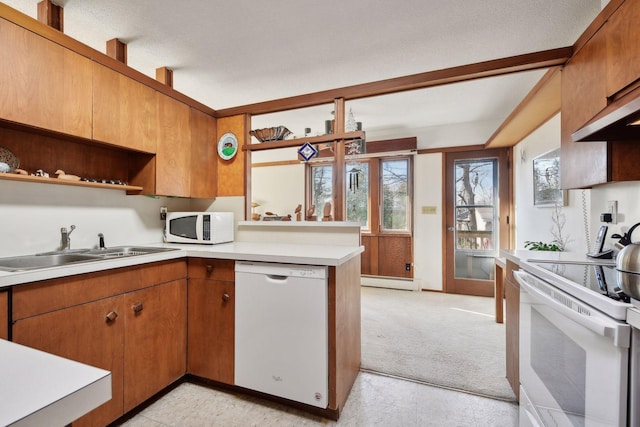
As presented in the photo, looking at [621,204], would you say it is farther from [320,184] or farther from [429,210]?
[320,184]

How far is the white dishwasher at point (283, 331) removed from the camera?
157 cm

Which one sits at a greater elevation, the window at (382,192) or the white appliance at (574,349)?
the window at (382,192)

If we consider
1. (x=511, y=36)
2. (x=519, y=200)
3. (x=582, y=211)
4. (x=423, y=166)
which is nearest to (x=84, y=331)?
Result: (x=511, y=36)

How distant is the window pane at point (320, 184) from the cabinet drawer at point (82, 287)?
3.30m

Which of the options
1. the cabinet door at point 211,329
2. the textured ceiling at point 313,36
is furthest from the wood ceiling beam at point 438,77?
the cabinet door at point 211,329

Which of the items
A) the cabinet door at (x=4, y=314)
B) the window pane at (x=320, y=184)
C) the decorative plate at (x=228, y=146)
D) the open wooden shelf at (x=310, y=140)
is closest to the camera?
the cabinet door at (x=4, y=314)

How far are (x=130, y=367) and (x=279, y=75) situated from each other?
8.22 feet

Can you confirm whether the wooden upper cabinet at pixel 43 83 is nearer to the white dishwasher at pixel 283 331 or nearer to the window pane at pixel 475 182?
the white dishwasher at pixel 283 331

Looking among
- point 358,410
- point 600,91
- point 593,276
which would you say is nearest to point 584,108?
point 600,91

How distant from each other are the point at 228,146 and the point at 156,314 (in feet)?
5.09

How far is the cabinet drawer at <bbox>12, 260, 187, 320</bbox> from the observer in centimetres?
121

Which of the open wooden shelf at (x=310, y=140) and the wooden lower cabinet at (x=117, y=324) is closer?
the wooden lower cabinet at (x=117, y=324)

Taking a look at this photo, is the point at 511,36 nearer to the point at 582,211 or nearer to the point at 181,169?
the point at 582,211

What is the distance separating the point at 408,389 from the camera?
6.26ft
